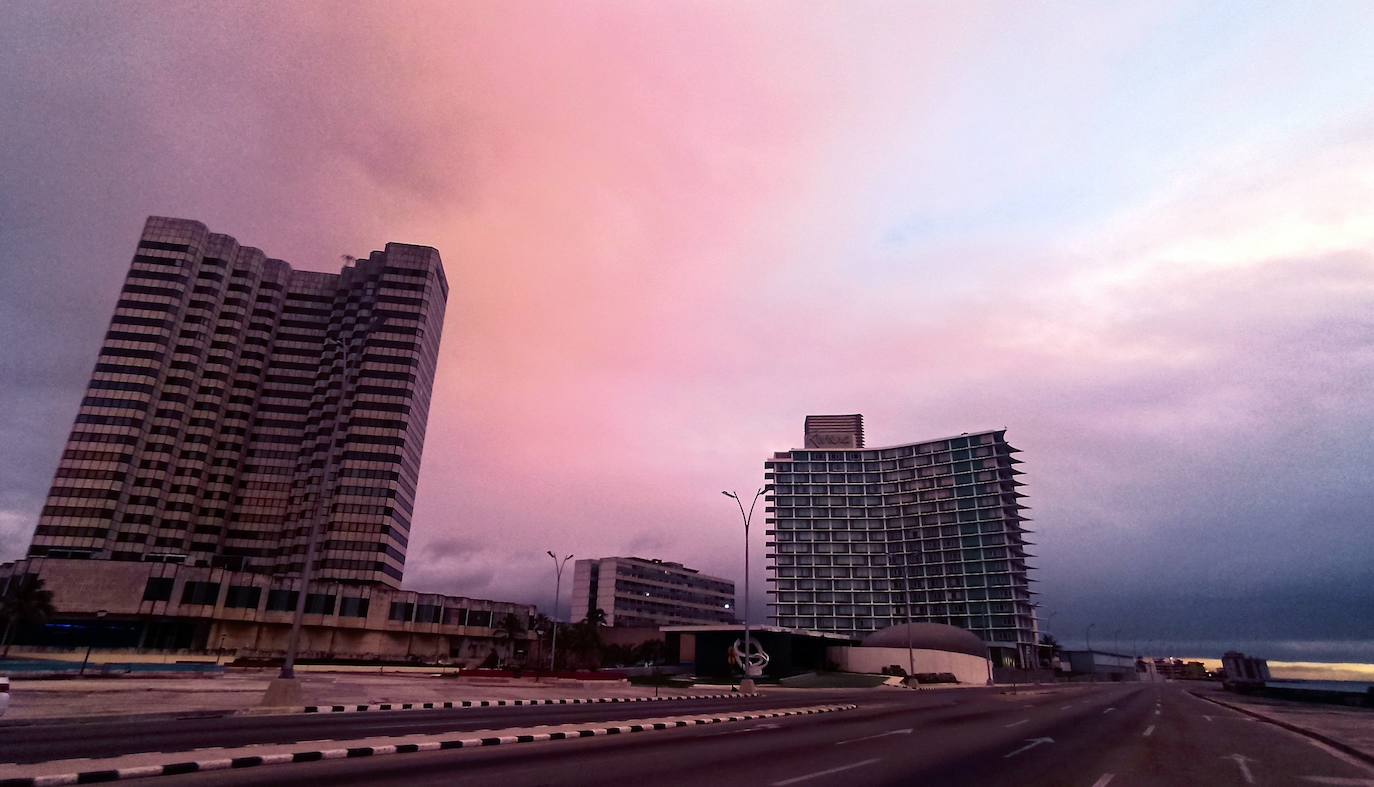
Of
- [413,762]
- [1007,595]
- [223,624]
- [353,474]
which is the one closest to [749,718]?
[413,762]

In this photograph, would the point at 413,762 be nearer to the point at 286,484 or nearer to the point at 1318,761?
the point at 1318,761

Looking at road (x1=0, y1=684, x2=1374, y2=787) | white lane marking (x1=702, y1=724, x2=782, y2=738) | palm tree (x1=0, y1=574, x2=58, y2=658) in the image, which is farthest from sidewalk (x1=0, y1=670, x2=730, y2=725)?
palm tree (x1=0, y1=574, x2=58, y2=658)

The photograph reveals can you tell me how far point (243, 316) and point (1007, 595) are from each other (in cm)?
20122

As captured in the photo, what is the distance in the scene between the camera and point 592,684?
60.8 m

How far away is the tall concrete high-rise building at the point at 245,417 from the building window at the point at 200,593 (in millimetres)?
16885

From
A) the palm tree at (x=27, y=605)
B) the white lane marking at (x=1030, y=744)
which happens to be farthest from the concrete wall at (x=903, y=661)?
the palm tree at (x=27, y=605)

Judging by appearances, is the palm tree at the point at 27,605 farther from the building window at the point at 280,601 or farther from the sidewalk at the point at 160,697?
the sidewalk at the point at 160,697

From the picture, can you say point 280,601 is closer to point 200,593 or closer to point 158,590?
point 200,593

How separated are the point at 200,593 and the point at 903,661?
375 ft

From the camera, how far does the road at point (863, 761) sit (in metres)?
12.6

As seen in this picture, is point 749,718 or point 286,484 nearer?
point 749,718

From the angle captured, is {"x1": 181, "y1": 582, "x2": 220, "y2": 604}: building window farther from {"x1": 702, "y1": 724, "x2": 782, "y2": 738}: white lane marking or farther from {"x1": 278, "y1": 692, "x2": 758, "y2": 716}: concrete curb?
{"x1": 702, "y1": 724, "x2": 782, "y2": 738}: white lane marking

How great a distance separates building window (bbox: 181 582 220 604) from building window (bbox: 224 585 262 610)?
1.87 m

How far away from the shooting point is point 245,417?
143 m
